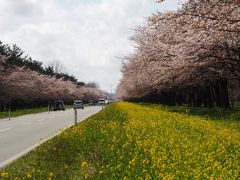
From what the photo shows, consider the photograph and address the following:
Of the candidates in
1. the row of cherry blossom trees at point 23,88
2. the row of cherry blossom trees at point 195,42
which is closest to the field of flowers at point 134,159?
the row of cherry blossom trees at point 195,42

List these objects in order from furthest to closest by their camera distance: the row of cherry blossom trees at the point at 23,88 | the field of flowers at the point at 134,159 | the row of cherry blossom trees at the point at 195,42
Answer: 1. the row of cherry blossom trees at the point at 23,88
2. the row of cherry blossom trees at the point at 195,42
3. the field of flowers at the point at 134,159

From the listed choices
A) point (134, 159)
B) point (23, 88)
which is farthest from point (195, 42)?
point (23, 88)

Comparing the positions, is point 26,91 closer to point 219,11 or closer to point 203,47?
point 203,47

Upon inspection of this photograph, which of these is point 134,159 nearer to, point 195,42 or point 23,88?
point 195,42

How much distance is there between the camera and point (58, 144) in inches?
480

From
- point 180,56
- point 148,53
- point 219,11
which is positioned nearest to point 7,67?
point 148,53

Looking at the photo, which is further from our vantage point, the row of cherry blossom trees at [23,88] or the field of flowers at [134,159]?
the row of cherry blossom trees at [23,88]

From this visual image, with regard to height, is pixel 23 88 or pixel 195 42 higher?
pixel 23 88

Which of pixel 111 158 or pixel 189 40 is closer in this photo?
pixel 111 158

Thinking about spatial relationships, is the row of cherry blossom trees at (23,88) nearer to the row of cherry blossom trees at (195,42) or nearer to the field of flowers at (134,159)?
the row of cherry blossom trees at (195,42)

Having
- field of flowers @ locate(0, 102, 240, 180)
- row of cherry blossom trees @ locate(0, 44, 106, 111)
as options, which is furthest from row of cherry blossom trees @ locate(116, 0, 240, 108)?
row of cherry blossom trees @ locate(0, 44, 106, 111)

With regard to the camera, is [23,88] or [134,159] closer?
[134,159]

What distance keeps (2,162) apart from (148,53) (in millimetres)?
17975

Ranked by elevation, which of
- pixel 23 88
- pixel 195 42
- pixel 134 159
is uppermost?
pixel 23 88
